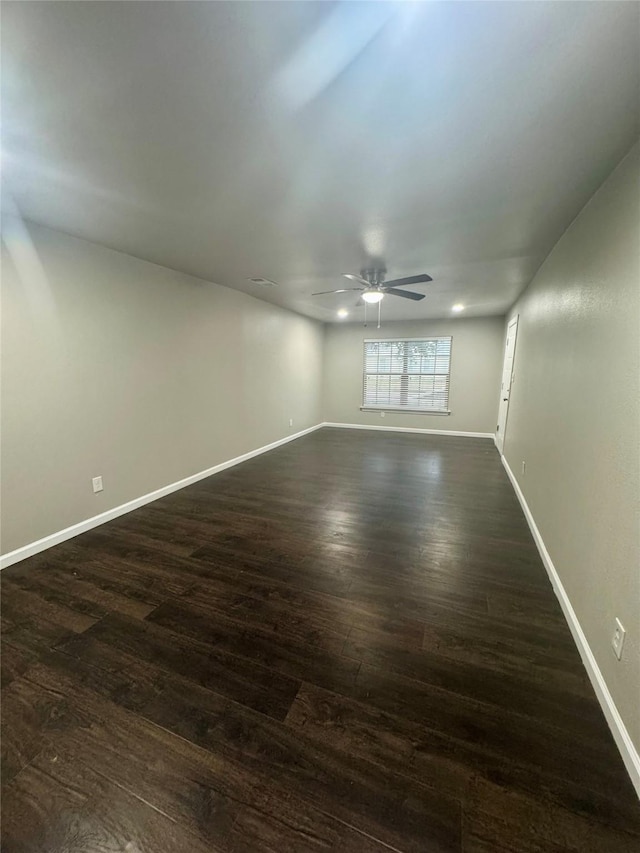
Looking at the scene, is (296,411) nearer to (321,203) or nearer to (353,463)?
(353,463)

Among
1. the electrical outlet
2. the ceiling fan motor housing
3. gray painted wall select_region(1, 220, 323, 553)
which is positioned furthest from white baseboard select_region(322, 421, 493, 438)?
the electrical outlet

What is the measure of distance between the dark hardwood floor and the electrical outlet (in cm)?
30

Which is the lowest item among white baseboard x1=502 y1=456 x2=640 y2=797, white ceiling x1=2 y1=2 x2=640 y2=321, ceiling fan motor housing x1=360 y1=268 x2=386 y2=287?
white baseboard x1=502 y1=456 x2=640 y2=797

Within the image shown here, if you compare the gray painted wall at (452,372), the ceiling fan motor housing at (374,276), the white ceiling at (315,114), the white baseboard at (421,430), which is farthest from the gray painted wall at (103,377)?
the white baseboard at (421,430)

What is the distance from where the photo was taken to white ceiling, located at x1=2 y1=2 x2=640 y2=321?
38.5 inches

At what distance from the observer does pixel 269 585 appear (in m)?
2.12

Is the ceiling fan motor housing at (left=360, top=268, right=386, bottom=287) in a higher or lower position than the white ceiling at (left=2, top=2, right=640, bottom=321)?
higher

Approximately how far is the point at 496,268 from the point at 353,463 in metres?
2.85

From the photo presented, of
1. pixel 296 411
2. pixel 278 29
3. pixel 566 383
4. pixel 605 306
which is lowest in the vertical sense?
pixel 296 411

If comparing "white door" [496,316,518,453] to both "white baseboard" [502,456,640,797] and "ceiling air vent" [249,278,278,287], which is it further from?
"ceiling air vent" [249,278,278,287]

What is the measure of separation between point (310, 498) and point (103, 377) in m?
2.21

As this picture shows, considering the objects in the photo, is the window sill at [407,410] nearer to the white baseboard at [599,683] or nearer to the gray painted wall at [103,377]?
the gray painted wall at [103,377]

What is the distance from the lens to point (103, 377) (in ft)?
9.42

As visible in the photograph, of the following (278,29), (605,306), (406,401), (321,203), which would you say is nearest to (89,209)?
(321,203)
